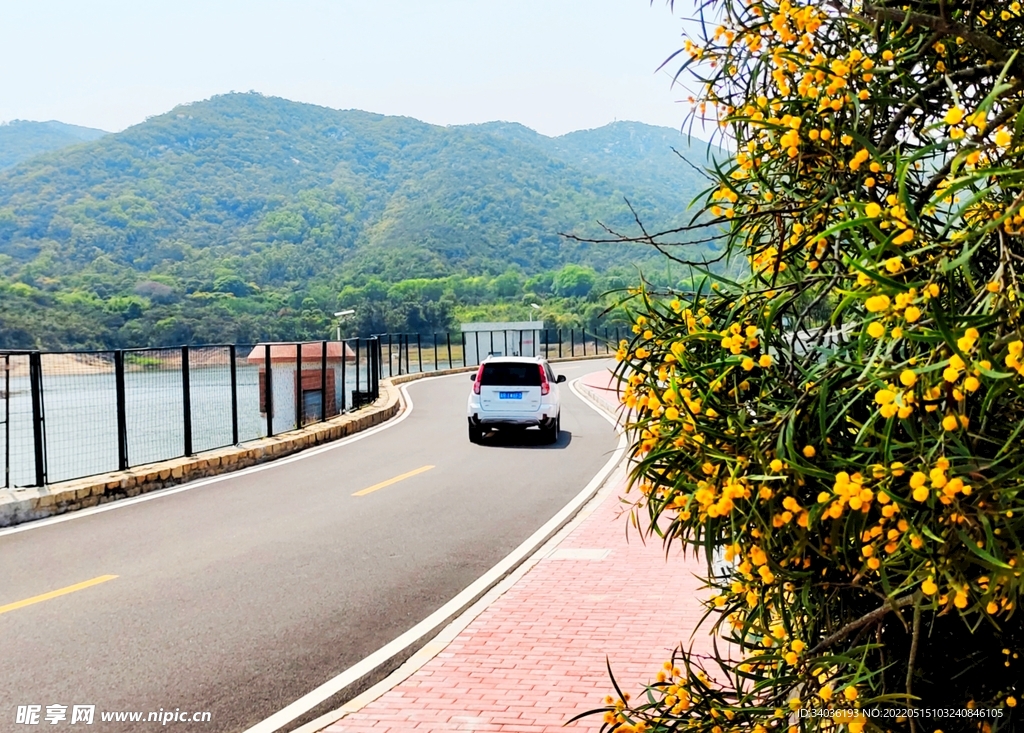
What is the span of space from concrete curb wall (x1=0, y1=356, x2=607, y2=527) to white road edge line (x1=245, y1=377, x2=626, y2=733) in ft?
19.9

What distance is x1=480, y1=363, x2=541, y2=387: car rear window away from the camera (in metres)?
22.2

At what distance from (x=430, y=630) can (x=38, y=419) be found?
814 cm

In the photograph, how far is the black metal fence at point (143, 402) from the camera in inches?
537

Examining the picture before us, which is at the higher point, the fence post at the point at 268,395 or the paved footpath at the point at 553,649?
the fence post at the point at 268,395

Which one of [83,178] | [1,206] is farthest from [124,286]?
[83,178]

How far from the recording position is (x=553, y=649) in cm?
709

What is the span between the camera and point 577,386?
135 feet

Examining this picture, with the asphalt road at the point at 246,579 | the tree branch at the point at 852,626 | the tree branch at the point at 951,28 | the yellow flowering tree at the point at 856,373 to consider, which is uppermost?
the tree branch at the point at 951,28

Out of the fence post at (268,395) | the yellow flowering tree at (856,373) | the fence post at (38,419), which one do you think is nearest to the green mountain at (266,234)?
the fence post at (268,395)

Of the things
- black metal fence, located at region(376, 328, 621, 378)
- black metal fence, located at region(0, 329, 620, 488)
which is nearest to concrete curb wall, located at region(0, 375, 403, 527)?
black metal fence, located at region(0, 329, 620, 488)

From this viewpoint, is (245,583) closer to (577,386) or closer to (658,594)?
(658,594)

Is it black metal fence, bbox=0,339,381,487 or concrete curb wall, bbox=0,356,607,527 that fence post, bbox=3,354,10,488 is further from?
concrete curb wall, bbox=0,356,607,527

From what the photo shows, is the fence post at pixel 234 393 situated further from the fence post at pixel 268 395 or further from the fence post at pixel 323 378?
the fence post at pixel 323 378

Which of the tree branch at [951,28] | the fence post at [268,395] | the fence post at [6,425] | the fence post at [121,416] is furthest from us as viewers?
the fence post at [268,395]
